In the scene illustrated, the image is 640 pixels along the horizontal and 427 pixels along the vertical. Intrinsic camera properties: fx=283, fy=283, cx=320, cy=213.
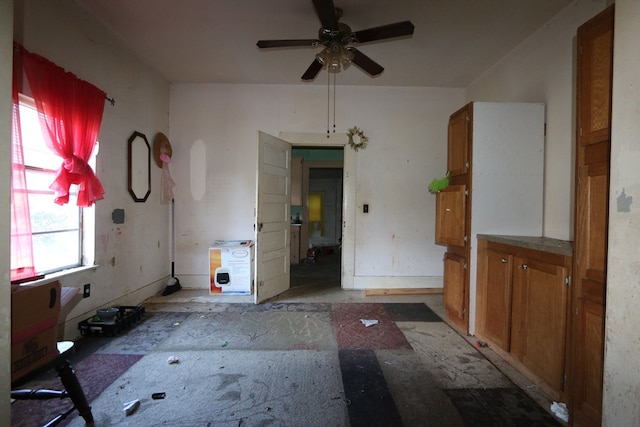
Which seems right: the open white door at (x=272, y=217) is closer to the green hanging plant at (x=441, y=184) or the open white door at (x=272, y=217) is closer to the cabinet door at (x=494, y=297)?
the green hanging plant at (x=441, y=184)

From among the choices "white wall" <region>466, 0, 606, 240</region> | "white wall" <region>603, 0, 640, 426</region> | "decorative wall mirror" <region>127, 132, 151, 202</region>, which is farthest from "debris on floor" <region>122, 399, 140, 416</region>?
"white wall" <region>466, 0, 606, 240</region>

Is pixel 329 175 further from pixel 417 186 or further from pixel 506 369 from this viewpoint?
pixel 506 369

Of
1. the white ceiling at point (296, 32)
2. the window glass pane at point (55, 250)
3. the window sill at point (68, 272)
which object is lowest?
the window sill at point (68, 272)

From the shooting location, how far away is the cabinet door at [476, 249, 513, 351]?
83.3 inches

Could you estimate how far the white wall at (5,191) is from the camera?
93 centimetres

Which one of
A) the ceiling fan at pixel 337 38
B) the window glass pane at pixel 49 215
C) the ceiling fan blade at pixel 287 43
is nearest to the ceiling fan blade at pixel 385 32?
the ceiling fan at pixel 337 38

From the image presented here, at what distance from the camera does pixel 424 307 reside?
3328 millimetres

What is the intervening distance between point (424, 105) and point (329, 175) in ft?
14.5

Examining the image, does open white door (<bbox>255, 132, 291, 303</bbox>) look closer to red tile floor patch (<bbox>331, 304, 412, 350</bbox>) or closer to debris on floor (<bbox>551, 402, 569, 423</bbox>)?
red tile floor patch (<bbox>331, 304, 412, 350</bbox>)

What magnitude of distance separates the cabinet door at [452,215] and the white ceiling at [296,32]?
4.92ft

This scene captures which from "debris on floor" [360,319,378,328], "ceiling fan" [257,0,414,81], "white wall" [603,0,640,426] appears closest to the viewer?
"white wall" [603,0,640,426]

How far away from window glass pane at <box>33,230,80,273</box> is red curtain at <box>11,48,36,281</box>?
15.8 inches

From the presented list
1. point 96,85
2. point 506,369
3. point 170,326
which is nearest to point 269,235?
point 170,326

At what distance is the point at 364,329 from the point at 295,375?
95 cm
